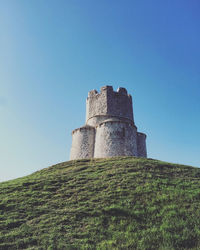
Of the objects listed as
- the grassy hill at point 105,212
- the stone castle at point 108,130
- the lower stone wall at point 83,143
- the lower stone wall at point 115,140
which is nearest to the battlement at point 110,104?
the stone castle at point 108,130

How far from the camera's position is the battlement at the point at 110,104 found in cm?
3166

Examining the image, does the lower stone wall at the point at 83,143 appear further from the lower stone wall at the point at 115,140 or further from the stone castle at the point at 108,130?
the lower stone wall at the point at 115,140

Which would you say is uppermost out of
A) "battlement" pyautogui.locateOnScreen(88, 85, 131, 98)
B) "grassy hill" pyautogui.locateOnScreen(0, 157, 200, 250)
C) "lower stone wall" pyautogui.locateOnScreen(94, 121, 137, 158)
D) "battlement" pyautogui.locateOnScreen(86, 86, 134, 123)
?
"battlement" pyautogui.locateOnScreen(88, 85, 131, 98)

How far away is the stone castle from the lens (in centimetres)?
2711

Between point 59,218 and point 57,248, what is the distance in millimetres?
2322

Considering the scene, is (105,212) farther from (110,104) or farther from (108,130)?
(110,104)

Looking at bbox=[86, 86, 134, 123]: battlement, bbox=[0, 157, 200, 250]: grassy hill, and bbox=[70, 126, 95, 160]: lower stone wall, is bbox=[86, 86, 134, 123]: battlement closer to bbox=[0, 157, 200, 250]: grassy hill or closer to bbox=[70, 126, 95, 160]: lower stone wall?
bbox=[70, 126, 95, 160]: lower stone wall

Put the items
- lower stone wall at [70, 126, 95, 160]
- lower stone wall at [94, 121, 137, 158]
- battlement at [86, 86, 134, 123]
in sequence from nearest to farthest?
lower stone wall at [94, 121, 137, 158] < lower stone wall at [70, 126, 95, 160] < battlement at [86, 86, 134, 123]

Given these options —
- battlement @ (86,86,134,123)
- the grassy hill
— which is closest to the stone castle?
battlement @ (86,86,134,123)

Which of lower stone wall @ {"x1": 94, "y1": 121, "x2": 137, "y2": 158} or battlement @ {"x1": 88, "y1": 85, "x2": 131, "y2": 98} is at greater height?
battlement @ {"x1": 88, "y1": 85, "x2": 131, "y2": 98}

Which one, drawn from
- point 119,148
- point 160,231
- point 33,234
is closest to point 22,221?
point 33,234

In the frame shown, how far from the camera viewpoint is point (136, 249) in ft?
25.5

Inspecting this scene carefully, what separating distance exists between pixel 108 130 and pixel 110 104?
557cm

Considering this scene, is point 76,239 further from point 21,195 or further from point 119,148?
point 119,148
